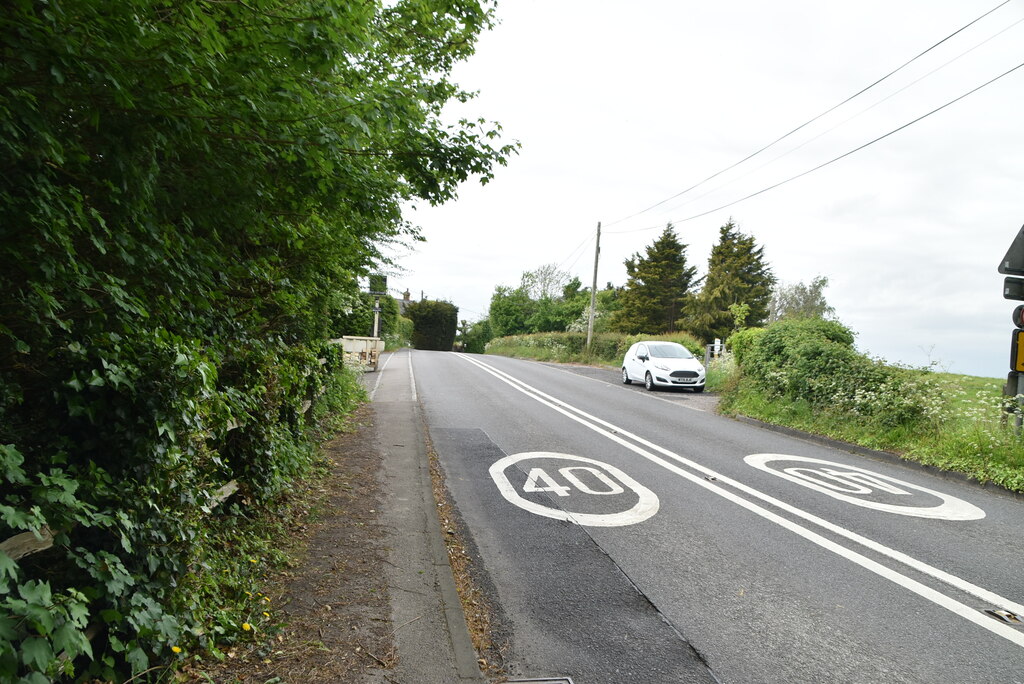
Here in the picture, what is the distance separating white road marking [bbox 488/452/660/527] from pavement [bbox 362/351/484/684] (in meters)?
0.97

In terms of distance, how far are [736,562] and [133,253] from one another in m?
4.78

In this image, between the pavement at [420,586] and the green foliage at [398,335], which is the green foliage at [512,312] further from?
the pavement at [420,586]

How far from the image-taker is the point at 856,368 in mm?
11633

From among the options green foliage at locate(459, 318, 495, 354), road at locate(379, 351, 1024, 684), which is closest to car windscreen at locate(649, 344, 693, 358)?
road at locate(379, 351, 1024, 684)

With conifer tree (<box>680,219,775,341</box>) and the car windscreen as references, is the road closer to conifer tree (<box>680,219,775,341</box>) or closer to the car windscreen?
the car windscreen

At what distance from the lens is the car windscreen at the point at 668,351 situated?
21.0 m

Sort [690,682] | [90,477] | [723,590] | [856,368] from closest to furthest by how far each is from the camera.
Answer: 1. [90,477]
2. [690,682]
3. [723,590]
4. [856,368]

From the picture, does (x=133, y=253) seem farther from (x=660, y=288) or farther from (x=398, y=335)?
(x=660, y=288)

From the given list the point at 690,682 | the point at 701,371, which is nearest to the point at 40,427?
the point at 690,682

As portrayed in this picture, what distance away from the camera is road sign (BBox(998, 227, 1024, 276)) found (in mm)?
9234

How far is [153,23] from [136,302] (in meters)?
1.28

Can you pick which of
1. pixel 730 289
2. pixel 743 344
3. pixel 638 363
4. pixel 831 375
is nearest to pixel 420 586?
pixel 831 375

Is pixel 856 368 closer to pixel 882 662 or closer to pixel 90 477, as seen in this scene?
pixel 882 662

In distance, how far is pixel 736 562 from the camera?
16.3ft
